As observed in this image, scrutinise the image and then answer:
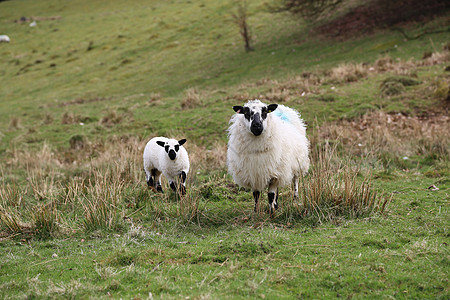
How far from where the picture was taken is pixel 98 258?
6.39m

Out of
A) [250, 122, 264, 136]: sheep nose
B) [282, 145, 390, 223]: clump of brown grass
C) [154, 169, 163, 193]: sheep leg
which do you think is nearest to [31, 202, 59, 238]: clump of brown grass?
[154, 169, 163, 193]: sheep leg

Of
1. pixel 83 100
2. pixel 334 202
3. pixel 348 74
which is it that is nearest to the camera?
pixel 334 202

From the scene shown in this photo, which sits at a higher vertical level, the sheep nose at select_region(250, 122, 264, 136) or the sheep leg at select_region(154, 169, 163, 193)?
the sheep nose at select_region(250, 122, 264, 136)

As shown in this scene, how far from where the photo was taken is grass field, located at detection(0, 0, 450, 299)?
215 inches

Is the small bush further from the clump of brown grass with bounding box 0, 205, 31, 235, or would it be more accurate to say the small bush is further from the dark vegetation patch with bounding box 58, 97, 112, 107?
the dark vegetation patch with bounding box 58, 97, 112, 107

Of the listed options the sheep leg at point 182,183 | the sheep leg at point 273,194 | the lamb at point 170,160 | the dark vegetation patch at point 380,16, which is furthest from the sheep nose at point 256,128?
the dark vegetation patch at point 380,16

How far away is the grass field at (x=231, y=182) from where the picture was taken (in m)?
5.47

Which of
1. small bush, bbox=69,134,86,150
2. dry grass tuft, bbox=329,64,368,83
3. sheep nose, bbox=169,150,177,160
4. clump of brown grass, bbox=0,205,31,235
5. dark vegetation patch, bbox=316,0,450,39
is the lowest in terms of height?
clump of brown grass, bbox=0,205,31,235

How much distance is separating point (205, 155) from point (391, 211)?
267 inches

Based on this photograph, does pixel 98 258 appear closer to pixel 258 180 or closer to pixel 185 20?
pixel 258 180

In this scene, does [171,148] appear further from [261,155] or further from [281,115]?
[261,155]

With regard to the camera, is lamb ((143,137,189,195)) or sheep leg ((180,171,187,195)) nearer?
sheep leg ((180,171,187,195))

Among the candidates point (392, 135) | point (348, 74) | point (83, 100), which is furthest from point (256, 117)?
point (83, 100)

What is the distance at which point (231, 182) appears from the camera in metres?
10.7
